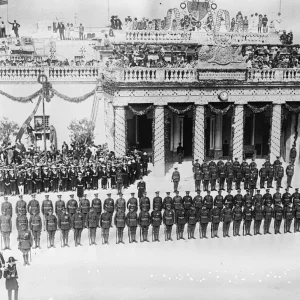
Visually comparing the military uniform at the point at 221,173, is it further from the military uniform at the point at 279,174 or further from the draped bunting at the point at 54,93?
the draped bunting at the point at 54,93

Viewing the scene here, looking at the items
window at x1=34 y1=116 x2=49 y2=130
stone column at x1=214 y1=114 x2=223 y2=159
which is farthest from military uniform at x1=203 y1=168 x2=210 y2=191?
window at x1=34 y1=116 x2=49 y2=130

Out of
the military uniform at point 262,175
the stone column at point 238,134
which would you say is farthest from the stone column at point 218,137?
the military uniform at point 262,175

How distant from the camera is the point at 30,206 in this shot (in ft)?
59.3

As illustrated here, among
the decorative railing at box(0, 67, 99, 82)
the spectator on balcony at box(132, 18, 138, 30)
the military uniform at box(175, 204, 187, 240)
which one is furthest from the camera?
the spectator on balcony at box(132, 18, 138, 30)

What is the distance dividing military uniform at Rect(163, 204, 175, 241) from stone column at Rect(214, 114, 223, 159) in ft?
33.1

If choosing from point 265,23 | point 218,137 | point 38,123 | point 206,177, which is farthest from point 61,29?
point 206,177

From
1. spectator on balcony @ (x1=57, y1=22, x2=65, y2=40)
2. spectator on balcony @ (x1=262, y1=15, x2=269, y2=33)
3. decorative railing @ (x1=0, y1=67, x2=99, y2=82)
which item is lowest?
decorative railing @ (x1=0, y1=67, x2=99, y2=82)

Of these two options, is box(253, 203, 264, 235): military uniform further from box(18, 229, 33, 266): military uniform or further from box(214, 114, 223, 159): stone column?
box(214, 114, 223, 159): stone column

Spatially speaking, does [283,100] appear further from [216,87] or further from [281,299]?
[281,299]

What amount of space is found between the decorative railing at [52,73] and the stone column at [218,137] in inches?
255

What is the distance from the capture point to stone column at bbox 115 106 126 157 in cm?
2377

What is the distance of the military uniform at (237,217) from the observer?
17984 mm

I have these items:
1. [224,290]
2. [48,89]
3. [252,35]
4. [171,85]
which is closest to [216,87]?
[171,85]

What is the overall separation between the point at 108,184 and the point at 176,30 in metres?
9.39
